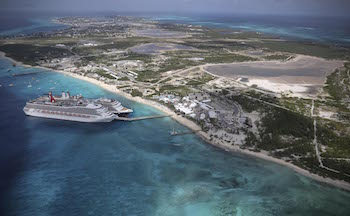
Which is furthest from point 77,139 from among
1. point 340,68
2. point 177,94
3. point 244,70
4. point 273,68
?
point 340,68

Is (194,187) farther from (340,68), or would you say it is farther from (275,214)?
(340,68)

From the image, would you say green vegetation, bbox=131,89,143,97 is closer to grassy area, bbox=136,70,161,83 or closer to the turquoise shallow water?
grassy area, bbox=136,70,161,83

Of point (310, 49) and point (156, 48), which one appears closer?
point (156, 48)

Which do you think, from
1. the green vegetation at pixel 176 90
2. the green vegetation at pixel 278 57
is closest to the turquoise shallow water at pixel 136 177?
the green vegetation at pixel 176 90

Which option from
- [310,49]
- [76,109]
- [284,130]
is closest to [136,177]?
[76,109]

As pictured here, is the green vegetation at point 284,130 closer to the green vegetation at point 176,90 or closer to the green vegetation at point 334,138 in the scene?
the green vegetation at point 334,138

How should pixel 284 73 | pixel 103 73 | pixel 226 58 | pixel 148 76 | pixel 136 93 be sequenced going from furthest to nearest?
pixel 226 58 < pixel 284 73 < pixel 103 73 < pixel 148 76 < pixel 136 93

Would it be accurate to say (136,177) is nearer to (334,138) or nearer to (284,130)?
(284,130)
